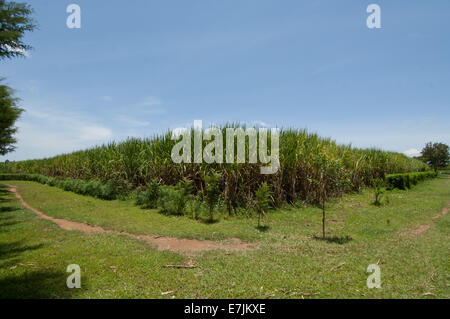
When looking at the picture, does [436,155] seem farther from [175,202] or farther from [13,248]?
[13,248]

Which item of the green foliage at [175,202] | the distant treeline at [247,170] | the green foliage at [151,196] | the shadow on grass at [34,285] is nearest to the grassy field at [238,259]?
the shadow on grass at [34,285]

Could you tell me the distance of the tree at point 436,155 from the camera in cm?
4138

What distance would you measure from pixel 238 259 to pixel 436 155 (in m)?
53.4

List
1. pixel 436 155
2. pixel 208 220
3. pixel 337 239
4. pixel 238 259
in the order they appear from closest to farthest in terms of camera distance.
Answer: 1. pixel 238 259
2. pixel 337 239
3. pixel 208 220
4. pixel 436 155

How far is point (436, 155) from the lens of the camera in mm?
41344

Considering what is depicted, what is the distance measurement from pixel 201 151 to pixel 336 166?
201 inches

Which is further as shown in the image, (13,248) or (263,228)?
(263,228)

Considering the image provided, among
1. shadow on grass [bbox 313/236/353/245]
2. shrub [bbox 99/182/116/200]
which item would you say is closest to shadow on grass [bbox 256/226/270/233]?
shadow on grass [bbox 313/236/353/245]

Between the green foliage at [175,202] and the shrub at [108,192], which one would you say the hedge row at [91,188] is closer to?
the shrub at [108,192]

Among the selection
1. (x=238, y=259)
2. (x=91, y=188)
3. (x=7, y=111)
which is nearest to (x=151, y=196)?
(x=91, y=188)

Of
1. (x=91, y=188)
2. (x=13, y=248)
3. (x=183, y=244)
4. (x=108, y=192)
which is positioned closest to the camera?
(x=13, y=248)

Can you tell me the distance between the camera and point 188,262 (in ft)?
13.7

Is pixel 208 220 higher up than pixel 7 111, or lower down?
lower down

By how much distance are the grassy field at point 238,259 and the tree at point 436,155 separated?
152ft
